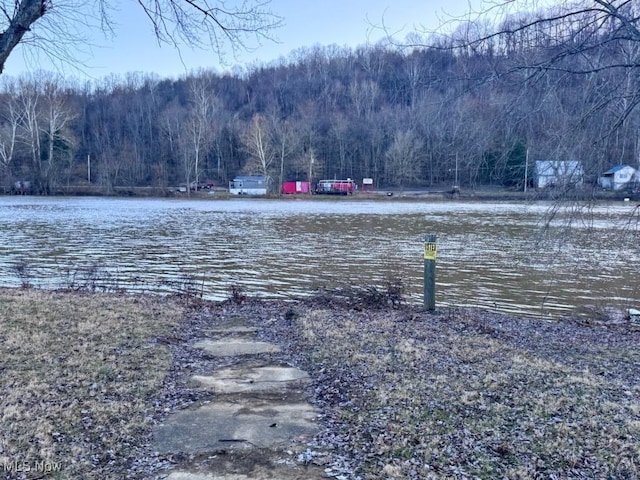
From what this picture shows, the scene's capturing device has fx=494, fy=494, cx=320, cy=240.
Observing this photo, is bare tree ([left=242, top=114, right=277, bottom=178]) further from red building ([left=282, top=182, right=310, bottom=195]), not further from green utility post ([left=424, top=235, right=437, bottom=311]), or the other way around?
green utility post ([left=424, top=235, right=437, bottom=311])

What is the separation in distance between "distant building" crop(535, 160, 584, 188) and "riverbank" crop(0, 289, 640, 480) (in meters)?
2.12

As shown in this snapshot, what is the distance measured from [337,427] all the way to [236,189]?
250ft

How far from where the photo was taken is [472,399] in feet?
14.7

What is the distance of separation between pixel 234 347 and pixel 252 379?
4.53 feet

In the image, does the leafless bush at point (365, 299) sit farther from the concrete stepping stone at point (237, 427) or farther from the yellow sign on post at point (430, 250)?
the concrete stepping stone at point (237, 427)

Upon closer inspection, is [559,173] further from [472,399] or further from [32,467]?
[32,467]

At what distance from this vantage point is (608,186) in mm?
5879

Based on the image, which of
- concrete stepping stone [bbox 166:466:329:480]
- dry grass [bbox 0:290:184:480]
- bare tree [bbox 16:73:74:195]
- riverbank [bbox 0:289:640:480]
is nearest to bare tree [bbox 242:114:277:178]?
bare tree [bbox 16:73:74:195]

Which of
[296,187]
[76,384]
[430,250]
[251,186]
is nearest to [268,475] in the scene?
[76,384]

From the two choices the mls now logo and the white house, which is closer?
the mls now logo

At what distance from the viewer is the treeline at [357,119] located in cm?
477

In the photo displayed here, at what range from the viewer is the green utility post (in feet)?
27.7

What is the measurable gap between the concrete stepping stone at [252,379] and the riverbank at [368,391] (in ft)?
0.54

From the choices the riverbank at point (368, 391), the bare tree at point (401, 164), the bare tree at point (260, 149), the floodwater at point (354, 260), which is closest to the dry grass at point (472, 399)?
the riverbank at point (368, 391)
